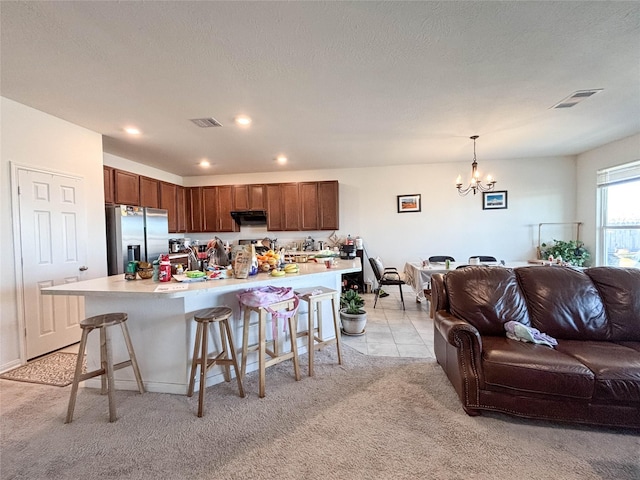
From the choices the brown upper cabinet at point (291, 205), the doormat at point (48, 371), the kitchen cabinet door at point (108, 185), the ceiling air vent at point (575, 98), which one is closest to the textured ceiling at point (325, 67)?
the ceiling air vent at point (575, 98)

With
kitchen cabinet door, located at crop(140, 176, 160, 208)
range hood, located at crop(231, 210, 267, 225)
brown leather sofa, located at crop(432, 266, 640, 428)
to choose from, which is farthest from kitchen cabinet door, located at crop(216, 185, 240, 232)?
brown leather sofa, located at crop(432, 266, 640, 428)

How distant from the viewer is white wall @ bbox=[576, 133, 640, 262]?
4.21 metres

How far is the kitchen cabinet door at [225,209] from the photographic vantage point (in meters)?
5.89

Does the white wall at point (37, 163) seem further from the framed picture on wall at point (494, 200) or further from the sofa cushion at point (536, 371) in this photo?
the framed picture on wall at point (494, 200)

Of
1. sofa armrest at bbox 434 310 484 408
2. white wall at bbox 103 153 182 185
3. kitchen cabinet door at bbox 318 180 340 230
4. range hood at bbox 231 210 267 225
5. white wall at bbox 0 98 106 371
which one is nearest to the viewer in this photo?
sofa armrest at bbox 434 310 484 408

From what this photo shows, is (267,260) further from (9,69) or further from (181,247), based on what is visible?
(181,247)

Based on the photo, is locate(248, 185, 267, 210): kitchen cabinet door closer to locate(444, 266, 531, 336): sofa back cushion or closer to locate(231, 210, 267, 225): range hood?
locate(231, 210, 267, 225): range hood

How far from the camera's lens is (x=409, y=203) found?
224 inches

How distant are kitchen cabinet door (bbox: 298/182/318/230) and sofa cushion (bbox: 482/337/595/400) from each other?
4.13 metres

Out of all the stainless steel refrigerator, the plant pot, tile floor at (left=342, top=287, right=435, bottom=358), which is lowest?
tile floor at (left=342, top=287, right=435, bottom=358)

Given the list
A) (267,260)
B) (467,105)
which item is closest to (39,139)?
(267,260)

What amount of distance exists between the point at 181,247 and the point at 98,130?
8.32ft

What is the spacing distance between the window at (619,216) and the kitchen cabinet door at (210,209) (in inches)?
276

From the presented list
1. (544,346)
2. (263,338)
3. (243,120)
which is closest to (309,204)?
(243,120)
